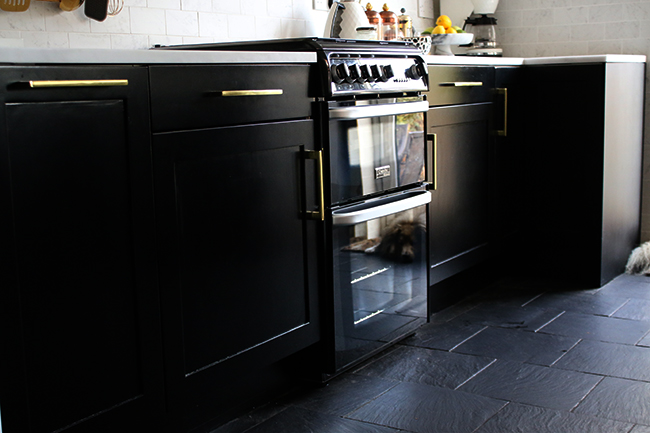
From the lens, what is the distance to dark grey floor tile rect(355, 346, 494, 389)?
2.27 m

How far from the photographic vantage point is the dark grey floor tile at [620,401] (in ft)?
6.45

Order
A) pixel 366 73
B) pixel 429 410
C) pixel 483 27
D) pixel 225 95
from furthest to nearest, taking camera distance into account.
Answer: pixel 483 27 < pixel 366 73 < pixel 429 410 < pixel 225 95

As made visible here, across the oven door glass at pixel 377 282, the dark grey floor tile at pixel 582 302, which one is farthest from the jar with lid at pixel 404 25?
the dark grey floor tile at pixel 582 302

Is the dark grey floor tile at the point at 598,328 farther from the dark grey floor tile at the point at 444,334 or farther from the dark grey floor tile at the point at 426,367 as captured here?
the dark grey floor tile at the point at 426,367

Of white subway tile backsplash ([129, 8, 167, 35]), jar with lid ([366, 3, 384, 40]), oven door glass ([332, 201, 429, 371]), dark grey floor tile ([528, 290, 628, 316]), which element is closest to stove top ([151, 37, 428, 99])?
white subway tile backsplash ([129, 8, 167, 35])

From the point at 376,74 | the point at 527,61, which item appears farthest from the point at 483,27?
the point at 376,74

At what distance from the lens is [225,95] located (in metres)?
1.79

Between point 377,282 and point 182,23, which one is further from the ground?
point 182,23

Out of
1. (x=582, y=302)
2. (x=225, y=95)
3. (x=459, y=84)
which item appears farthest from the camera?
(x=582, y=302)

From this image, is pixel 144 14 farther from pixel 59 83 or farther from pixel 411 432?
pixel 411 432

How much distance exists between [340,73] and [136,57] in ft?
2.47

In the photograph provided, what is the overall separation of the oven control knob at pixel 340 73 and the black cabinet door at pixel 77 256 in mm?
697

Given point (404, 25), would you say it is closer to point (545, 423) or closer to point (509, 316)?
point (509, 316)

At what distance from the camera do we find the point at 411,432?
6.26 feet
